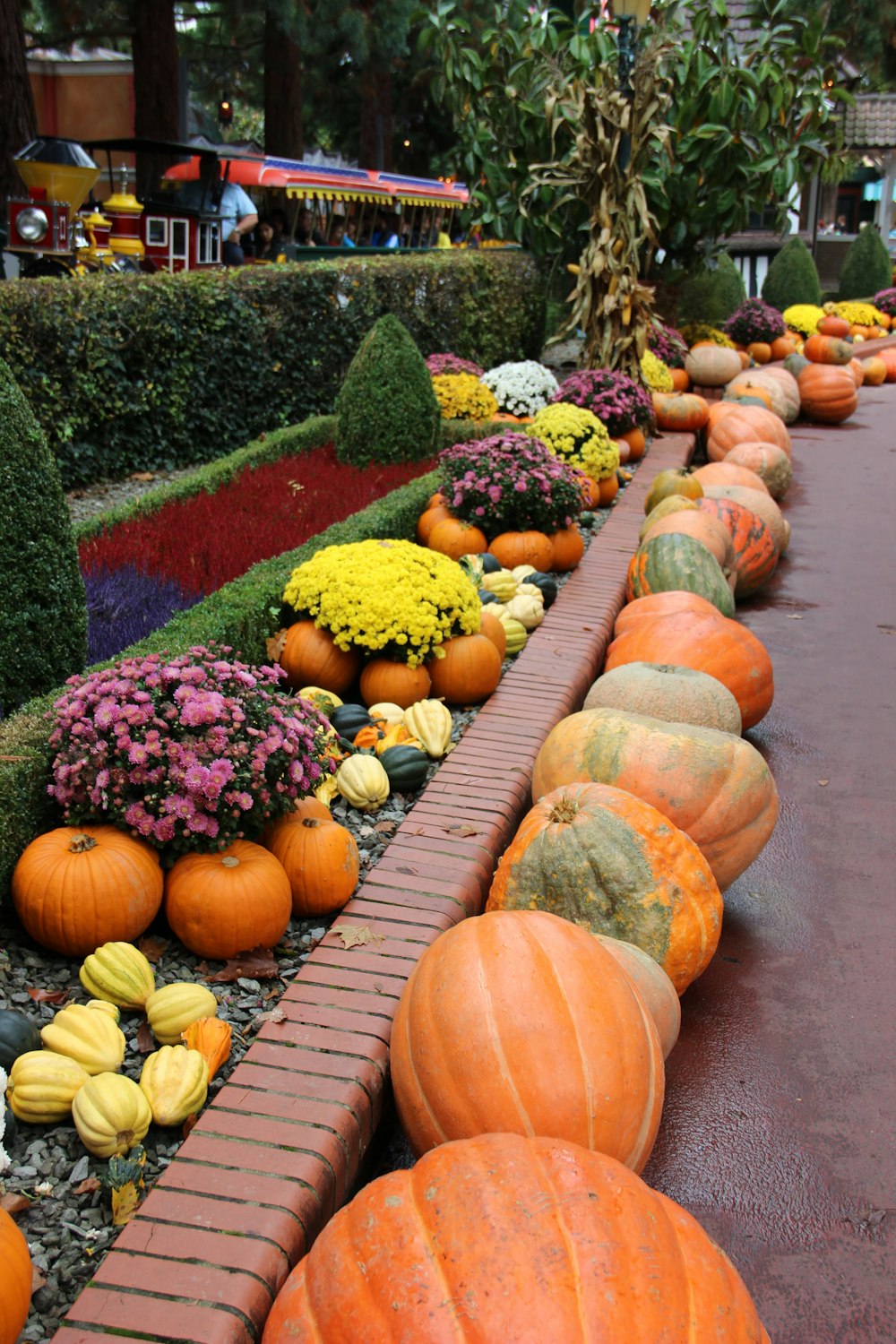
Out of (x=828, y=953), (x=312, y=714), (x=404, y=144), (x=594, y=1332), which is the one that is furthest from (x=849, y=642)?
(x=404, y=144)

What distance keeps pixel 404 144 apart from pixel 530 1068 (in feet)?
134

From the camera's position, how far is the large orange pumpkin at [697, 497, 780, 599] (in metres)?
6.80

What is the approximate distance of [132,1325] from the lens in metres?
1.95

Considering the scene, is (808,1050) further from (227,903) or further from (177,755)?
(177,755)

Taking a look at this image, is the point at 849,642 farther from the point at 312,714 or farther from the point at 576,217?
the point at 576,217

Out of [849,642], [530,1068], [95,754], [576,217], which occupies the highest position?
[576,217]

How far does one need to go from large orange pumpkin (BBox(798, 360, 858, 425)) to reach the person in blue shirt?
9.39 m

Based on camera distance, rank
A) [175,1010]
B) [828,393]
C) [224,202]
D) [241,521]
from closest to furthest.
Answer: [175,1010], [241,521], [828,393], [224,202]

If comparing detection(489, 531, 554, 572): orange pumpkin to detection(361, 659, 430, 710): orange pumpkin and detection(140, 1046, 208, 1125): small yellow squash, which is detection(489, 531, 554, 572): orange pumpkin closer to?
detection(361, 659, 430, 710): orange pumpkin

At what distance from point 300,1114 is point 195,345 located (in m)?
7.75

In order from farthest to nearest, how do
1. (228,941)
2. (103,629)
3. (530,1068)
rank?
(103,629) → (228,941) → (530,1068)

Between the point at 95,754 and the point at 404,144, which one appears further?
the point at 404,144

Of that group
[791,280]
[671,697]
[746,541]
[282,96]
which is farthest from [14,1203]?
[282,96]

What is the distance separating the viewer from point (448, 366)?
36.1 feet
